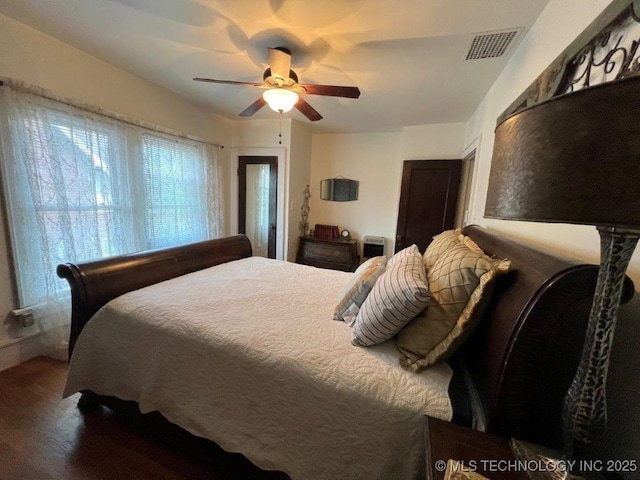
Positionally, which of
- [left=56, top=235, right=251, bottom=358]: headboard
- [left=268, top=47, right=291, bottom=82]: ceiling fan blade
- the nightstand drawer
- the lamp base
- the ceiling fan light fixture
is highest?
[left=268, top=47, right=291, bottom=82]: ceiling fan blade

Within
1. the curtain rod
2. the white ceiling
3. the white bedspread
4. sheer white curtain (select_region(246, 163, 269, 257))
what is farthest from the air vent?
the curtain rod

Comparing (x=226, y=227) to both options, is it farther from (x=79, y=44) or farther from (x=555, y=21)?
(x=555, y=21)

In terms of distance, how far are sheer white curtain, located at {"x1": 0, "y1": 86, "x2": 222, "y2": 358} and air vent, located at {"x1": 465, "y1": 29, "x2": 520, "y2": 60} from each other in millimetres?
3097

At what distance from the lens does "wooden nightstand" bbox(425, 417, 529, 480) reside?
63 centimetres

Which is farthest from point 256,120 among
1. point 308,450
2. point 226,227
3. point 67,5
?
point 308,450

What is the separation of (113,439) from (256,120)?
151 inches

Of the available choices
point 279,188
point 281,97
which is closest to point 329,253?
point 279,188

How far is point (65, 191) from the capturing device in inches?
82.4

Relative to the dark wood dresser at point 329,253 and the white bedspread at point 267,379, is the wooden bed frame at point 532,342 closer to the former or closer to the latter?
the white bedspread at point 267,379

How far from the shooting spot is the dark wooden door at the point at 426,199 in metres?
3.47

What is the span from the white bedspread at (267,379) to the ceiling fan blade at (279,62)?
5.30 feet

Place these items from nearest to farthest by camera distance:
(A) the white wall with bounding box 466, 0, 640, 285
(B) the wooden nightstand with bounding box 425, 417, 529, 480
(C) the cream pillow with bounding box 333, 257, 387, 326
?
(B) the wooden nightstand with bounding box 425, 417, 529, 480 → (A) the white wall with bounding box 466, 0, 640, 285 → (C) the cream pillow with bounding box 333, 257, 387, 326

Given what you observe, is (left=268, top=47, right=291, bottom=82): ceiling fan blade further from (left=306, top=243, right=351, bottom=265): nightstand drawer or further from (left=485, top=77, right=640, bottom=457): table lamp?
(left=306, top=243, right=351, bottom=265): nightstand drawer

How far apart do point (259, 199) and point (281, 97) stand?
7.38ft
